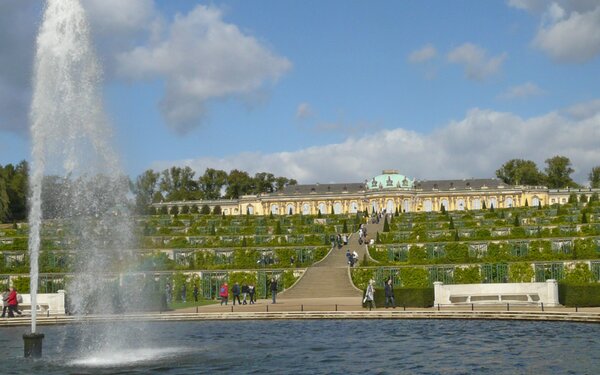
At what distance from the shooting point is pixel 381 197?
15450cm

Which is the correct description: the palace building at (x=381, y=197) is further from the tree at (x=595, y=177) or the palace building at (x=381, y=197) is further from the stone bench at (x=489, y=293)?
the stone bench at (x=489, y=293)

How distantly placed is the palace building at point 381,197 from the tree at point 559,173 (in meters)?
9.55

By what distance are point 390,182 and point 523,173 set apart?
2589 cm

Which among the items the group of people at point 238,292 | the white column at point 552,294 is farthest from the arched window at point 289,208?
the white column at point 552,294

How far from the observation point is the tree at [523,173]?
153875mm

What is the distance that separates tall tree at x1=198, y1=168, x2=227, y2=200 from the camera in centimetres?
15688

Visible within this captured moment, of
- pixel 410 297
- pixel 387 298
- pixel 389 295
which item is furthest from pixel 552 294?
pixel 387 298

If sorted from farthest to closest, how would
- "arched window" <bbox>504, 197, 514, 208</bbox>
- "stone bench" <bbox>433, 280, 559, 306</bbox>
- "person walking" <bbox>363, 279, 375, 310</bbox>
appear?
"arched window" <bbox>504, 197, 514, 208</bbox>, "person walking" <bbox>363, 279, 375, 310</bbox>, "stone bench" <bbox>433, 280, 559, 306</bbox>

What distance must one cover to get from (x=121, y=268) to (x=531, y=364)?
2476cm

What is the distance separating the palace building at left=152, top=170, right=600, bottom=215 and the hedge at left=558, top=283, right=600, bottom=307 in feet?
385

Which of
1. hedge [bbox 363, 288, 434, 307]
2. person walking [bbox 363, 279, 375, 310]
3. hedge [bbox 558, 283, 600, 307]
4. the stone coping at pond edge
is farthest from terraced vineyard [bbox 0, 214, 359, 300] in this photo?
hedge [bbox 558, 283, 600, 307]

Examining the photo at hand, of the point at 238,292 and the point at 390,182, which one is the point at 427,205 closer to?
the point at 390,182

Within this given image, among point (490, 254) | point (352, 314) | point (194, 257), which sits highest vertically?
point (194, 257)

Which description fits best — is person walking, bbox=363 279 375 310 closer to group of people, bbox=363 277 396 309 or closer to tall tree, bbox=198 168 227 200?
group of people, bbox=363 277 396 309
